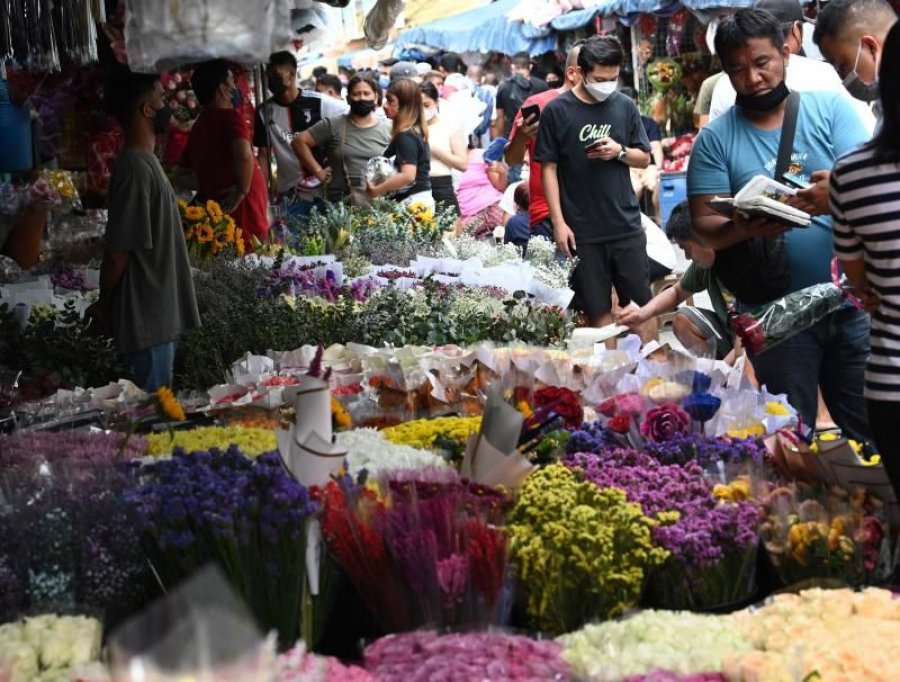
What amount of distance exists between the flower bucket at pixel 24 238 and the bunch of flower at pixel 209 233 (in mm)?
994

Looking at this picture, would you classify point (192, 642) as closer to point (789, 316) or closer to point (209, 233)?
point (789, 316)

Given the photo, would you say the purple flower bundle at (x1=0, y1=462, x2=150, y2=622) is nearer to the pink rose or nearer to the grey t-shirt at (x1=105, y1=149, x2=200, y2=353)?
the pink rose

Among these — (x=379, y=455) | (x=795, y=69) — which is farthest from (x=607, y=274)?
(x=379, y=455)

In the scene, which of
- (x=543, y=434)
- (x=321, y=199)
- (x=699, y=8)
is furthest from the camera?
(x=699, y=8)

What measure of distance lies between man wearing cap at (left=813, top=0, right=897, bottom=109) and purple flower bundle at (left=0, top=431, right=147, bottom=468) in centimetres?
259

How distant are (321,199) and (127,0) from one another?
6.80 meters

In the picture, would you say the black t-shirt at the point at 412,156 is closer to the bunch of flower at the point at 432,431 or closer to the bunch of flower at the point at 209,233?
the bunch of flower at the point at 209,233

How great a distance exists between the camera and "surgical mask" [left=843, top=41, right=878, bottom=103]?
14.3ft

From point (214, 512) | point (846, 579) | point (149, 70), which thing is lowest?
point (846, 579)

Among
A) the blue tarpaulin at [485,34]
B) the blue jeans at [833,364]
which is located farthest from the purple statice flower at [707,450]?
the blue tarpaulin at [485,34]

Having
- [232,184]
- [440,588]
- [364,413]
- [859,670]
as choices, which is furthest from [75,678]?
[232,184]

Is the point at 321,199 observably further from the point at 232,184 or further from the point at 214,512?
the point at 214,512

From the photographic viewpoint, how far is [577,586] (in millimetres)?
2479

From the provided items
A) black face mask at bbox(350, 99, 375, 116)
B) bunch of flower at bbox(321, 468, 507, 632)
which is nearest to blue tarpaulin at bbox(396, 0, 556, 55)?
black face mask at bbox(350, 99, 375, 116)
